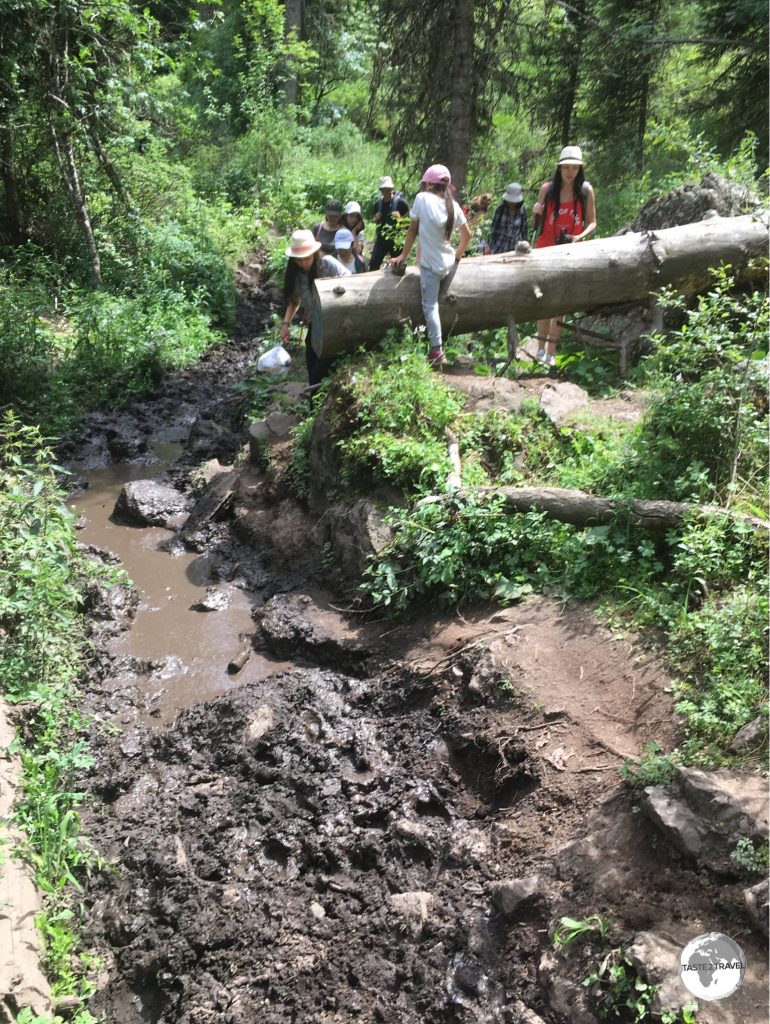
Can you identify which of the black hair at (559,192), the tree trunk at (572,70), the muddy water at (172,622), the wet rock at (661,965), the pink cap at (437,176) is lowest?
the muddy water at (172,622)

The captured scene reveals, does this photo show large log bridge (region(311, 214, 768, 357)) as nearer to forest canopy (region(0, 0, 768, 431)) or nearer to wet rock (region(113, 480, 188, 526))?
forest canopy (region(0, 0, 768, 431))

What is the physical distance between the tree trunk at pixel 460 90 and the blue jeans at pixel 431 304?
5.07m

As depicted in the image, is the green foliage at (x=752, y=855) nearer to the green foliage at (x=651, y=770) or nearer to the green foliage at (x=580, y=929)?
the green foliage at (x=651, y=770)

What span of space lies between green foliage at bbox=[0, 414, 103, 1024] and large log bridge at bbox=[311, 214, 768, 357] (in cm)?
322

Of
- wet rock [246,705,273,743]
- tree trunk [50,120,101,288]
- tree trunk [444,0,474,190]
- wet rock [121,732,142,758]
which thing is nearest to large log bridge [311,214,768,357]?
wet rock [246,705,273,743]

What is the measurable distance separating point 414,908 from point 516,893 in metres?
0.60

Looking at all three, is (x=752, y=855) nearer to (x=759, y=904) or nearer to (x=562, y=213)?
(x=759, y=904)

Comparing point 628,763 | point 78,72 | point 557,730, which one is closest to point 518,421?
point 557,730

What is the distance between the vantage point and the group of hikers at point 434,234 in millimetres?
7328

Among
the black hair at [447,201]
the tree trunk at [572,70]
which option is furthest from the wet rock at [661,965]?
the tree trunk at [572,70]

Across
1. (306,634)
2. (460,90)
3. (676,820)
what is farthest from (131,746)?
(460,90)

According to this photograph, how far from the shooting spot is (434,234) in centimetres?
730

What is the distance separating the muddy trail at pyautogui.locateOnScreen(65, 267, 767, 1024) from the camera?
11.4 ft

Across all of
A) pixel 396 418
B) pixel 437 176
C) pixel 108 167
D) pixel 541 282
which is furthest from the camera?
pixel 108 167
